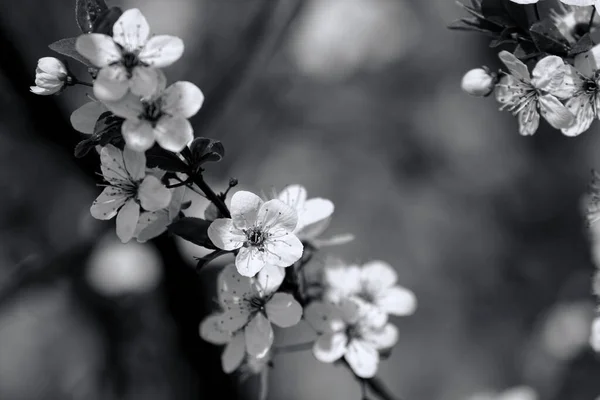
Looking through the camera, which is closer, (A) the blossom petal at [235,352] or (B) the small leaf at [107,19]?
(B) the small leaf at [107,19]

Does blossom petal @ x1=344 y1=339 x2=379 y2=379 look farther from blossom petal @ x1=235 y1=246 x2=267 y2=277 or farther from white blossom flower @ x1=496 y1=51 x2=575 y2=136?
white blossom flower @ x1=496 y1=51 x2=575 y2=136

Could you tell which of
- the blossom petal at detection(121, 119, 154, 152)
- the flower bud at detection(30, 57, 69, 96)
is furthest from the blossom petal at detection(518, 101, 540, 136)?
the flower bud at detection(30, 57, 69, 96)

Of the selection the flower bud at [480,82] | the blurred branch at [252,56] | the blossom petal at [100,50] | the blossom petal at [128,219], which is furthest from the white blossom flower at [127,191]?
the blurred branch at [252,56]

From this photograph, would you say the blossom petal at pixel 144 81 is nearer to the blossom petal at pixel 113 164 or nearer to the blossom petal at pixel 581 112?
the blossom petal at pixel 113 164

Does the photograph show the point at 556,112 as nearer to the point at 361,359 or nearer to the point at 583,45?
the point at 583,45

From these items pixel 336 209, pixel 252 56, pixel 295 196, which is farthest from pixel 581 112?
pixel 336 209

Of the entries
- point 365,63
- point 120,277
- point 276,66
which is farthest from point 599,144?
point 120,277
